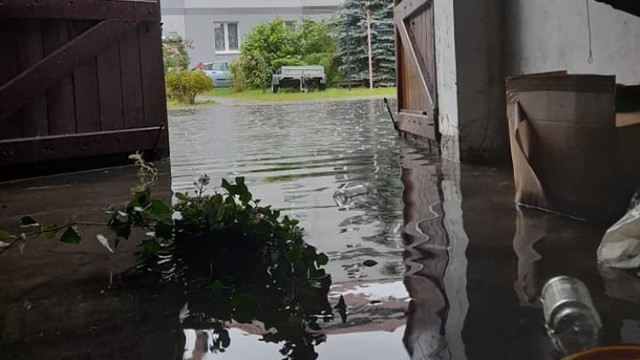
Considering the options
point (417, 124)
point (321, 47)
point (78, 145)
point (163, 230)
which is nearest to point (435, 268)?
point (163, 230)

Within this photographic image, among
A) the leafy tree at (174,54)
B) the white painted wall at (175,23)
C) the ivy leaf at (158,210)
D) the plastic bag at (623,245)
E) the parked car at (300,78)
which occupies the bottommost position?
the plastic bag at (623,245)

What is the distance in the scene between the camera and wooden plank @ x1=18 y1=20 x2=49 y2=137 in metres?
6.00

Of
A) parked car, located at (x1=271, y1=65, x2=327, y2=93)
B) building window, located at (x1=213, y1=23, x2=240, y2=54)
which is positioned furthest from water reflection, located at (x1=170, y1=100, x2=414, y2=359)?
building window, located at (x1=213, y1=23, x2=240, y2=54)

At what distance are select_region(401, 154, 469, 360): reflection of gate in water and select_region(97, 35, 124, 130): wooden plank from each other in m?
2.95

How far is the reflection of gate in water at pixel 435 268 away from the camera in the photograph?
2.00 m

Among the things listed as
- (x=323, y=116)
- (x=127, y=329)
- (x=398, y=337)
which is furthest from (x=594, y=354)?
(x=323, y=116)

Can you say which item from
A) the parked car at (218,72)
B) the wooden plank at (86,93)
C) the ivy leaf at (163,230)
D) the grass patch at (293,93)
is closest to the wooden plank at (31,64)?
the wooden plank at (86,93)

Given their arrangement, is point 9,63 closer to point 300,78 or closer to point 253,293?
point 253,293

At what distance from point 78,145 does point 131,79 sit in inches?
31.8

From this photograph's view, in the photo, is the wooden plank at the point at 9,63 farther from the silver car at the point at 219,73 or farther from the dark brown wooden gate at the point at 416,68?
the silver car at the point at 219,73

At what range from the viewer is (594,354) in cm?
155

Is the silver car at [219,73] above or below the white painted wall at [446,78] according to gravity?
above

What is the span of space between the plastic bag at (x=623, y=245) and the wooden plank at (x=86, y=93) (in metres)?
4.76

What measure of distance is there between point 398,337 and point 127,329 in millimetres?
792
